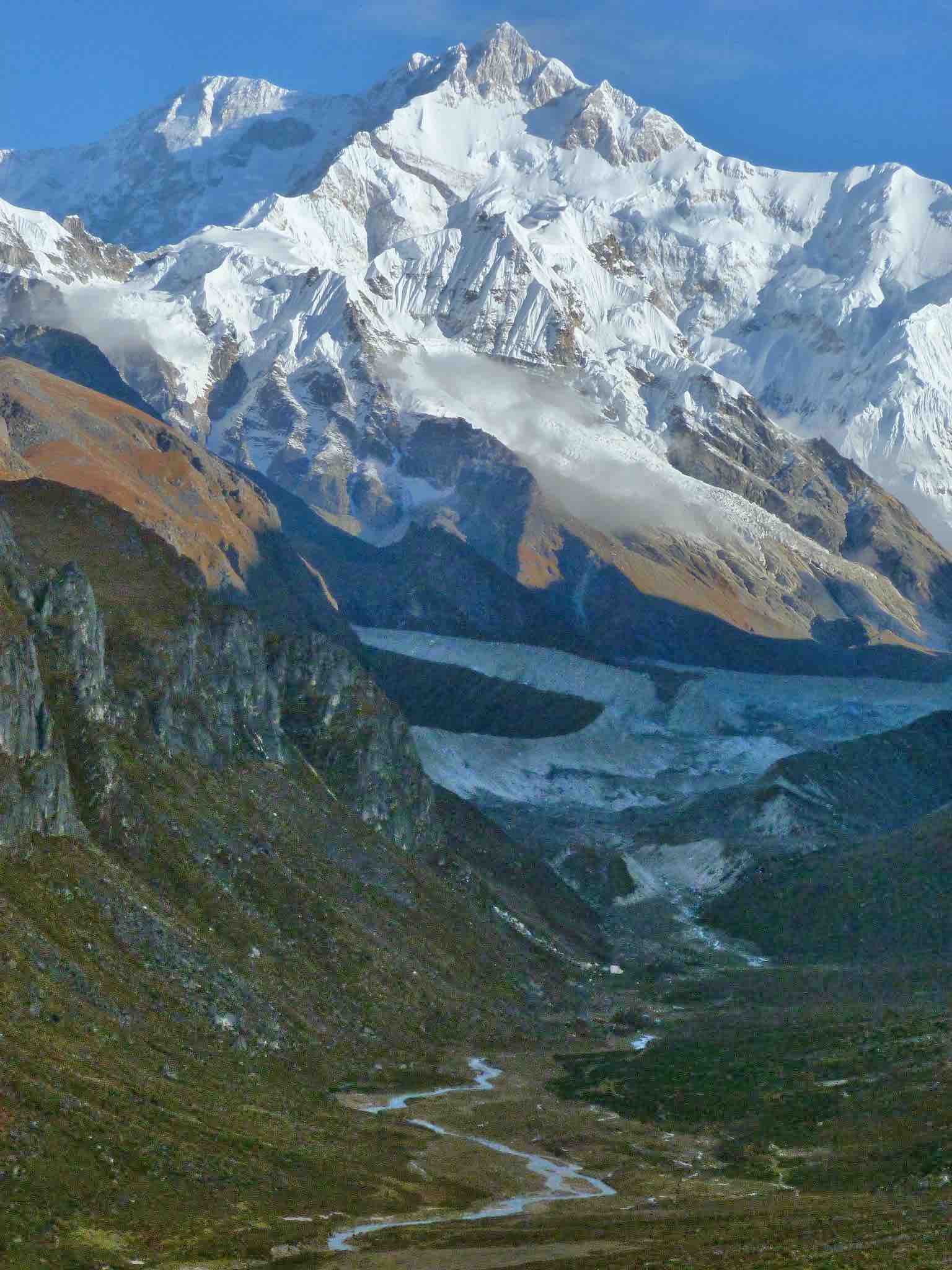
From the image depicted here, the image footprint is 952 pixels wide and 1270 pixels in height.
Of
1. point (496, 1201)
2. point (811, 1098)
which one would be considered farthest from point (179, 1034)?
point (811, 1098)

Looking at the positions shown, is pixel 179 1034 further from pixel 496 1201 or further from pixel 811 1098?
pixel 811 1098

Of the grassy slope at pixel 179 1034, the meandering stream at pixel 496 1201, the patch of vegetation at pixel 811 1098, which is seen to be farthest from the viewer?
the patch of vegetation at pixel 811 1098

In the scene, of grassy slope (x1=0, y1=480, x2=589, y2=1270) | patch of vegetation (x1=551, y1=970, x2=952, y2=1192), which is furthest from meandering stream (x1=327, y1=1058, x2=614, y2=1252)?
patch of vegetation (x1=551, y1=970, x2=952, y2=1192)

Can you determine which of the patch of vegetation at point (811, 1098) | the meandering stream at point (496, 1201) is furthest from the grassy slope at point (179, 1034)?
the patch of vegetation at point (811, 1098)

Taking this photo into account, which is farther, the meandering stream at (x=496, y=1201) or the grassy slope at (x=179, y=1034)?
the meandering stream at (x=496, y=1201)

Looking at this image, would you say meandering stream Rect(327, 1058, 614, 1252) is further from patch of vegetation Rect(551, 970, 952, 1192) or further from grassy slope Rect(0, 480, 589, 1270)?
patch of vegetation Rect(551, 970, 952, 1192)

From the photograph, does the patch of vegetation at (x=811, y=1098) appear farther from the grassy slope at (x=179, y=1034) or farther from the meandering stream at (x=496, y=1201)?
the grassy slope at (x=179, y=1034)

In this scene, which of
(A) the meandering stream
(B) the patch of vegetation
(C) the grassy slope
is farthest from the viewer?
(B) the patch of vegetation

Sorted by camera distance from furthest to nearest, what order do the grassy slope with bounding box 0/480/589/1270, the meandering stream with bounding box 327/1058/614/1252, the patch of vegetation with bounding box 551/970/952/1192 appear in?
the patch of vegetation with bounding box 551/970/952/1192 < the meandering stream with bounding box 327/1058/614/1252 < the grassy slope with bounding box 0/480/589/1270

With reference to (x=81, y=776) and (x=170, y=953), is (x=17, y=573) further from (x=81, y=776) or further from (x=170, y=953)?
(x=170, y=953)
